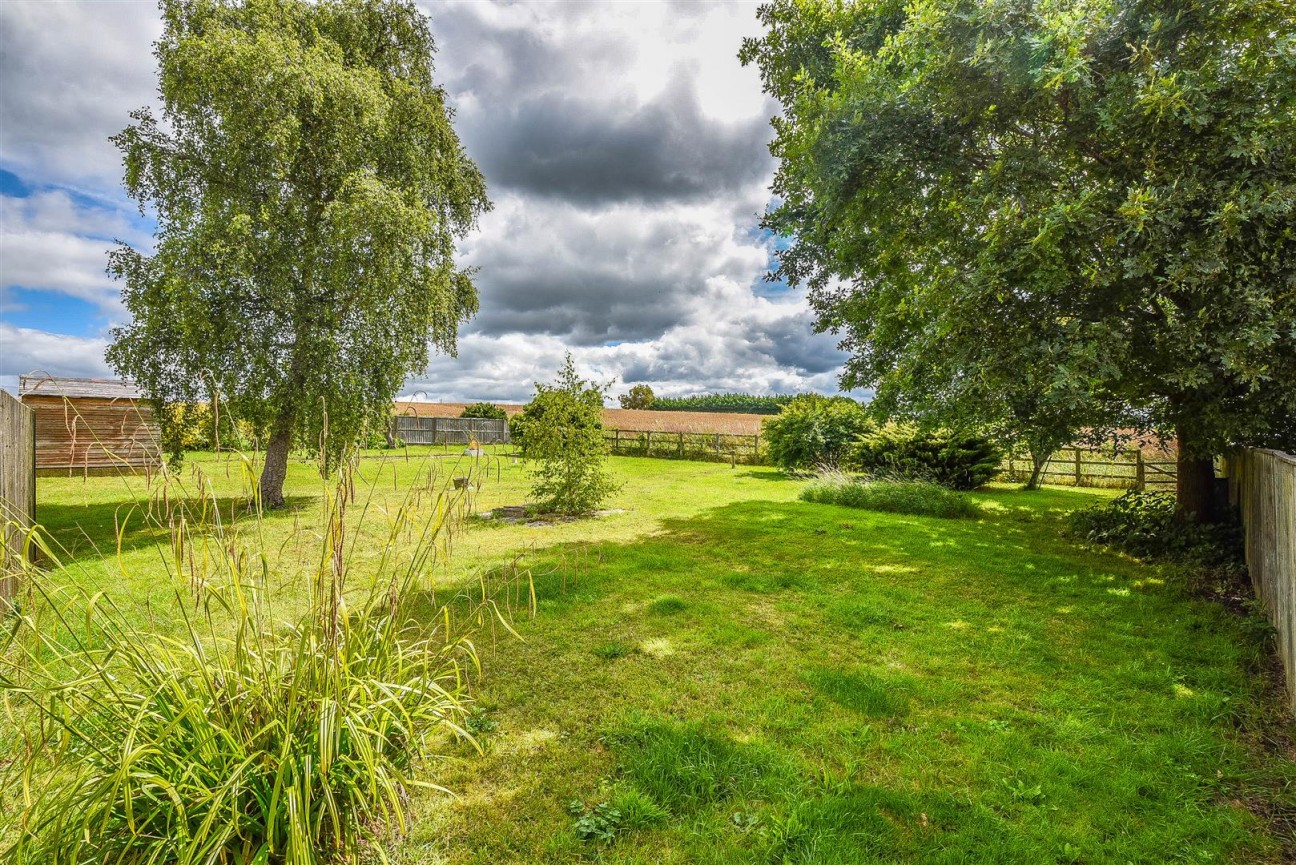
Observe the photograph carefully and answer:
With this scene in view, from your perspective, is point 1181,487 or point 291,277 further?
point 291,277

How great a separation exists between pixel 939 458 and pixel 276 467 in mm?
13825

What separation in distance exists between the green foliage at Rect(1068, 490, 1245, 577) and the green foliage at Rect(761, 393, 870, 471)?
6.86 metres

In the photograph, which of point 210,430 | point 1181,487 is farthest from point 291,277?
point 1181,487

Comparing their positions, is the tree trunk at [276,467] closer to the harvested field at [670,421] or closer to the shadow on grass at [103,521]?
the shadow on grass at [103,521]

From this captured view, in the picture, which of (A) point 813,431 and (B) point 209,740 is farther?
(A) point 813,431

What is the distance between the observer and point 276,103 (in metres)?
8.67

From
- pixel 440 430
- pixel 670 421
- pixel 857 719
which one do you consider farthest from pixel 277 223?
pixel 670 421

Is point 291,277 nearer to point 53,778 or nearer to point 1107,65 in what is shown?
point 53,778

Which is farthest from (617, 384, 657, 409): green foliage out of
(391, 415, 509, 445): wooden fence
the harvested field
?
(391, 415, 509, 445): wooden fence

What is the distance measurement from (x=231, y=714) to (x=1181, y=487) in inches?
392

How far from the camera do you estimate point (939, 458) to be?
1259 centimetres

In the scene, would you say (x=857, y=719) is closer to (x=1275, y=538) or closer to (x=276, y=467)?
(x=1275, y=538)

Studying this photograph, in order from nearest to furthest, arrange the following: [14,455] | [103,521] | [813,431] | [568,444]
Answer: [14,455]
[103,521]
[568,444]
[813,431]

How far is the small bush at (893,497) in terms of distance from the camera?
10219 millimetres
